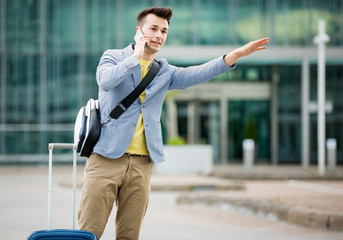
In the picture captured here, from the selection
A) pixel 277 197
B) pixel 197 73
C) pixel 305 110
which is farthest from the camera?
pixel 305 110

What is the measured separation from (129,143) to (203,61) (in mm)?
21169

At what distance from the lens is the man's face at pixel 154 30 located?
11.3 ft

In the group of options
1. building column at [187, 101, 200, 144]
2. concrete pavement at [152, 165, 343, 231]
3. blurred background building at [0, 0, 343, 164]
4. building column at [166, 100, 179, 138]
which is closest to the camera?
concrete pavement at [152, 165, 343, 231]

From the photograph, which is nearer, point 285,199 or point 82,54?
point 285,199

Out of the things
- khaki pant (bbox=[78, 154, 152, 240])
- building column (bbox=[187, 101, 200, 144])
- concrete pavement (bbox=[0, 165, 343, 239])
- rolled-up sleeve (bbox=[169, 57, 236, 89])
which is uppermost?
rolled-up sleeve (bbox=[169, 57, 236, 89])

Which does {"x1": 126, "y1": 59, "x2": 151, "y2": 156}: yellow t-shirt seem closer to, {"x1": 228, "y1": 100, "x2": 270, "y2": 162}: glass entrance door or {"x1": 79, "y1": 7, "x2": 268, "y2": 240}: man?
{"x1": 79, "y1": 7, "x2": 268, "y2": 240}: man

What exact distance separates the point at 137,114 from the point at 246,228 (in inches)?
187

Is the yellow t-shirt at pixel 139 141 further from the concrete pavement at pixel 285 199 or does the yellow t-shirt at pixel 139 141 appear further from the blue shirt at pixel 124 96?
the concrete pavement at pixel 285 199

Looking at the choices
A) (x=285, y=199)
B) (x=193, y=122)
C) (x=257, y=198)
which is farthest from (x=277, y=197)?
(x=193, y=122)

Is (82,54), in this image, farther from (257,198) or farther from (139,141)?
(139,141)

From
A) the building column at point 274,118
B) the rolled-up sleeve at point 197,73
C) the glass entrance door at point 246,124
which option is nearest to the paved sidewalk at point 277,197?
the rolled-up sleeve at point 197,73

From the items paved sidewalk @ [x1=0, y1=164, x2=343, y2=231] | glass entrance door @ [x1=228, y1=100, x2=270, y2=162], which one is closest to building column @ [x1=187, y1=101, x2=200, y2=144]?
glass entrance door @ [x1=228, y1=100, x2=270, y2=162]

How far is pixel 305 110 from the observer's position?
2408 cm

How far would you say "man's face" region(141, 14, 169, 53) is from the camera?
3.46m
